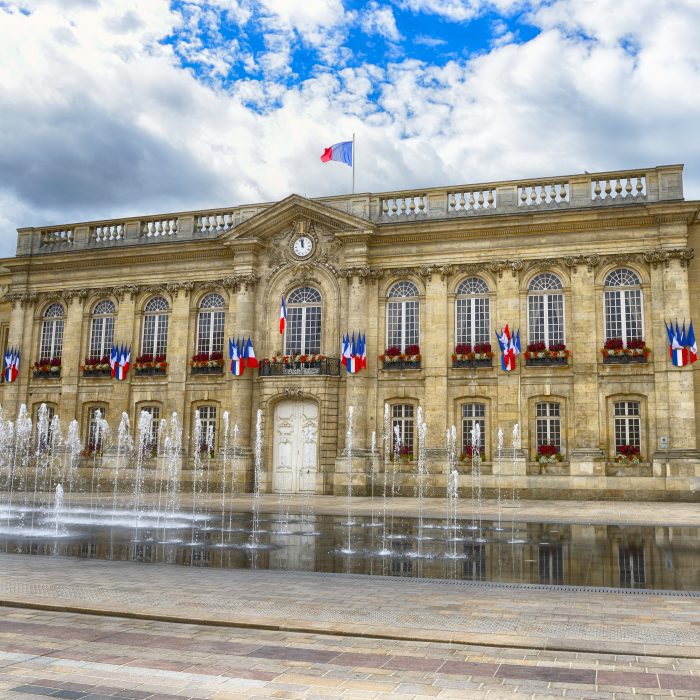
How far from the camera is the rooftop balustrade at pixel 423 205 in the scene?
2567cm

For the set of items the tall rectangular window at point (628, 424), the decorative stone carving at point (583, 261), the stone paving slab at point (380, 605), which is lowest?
the stone paving slab at point (380, 605)

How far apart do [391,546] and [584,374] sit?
14.3 metres

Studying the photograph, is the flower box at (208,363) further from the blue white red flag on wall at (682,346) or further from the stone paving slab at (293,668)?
the stone paving slab at (293,668)

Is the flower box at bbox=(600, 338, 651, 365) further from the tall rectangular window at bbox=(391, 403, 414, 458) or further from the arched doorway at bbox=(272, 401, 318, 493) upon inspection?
the arched doorway at bbox=(272, 401, 318, 493)

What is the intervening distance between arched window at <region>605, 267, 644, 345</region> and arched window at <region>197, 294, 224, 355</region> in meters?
14.4

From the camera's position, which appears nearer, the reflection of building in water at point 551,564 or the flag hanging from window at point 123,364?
the reflection of building in water at point 551,564

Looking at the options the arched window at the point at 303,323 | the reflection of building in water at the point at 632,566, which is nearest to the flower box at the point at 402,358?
the arched window at the point at 303,323

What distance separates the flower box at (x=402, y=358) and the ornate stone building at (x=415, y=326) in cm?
7

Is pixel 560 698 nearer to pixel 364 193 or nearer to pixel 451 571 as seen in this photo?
pixel 451 571

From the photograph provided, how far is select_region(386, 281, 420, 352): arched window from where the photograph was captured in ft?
90.8

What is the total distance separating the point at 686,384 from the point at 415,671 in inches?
827

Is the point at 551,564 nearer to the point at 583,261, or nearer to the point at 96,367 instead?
the point at 583,261

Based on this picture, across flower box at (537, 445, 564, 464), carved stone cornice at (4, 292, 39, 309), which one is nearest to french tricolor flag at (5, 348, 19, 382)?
carved stone cornice at (4, 292, 39, 309)

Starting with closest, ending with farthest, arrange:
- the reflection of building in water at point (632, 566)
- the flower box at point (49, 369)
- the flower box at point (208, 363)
→ the reflection of building in water at point (632, 566), the flower box at point (208, 363), the flower box at point (49, 369)
